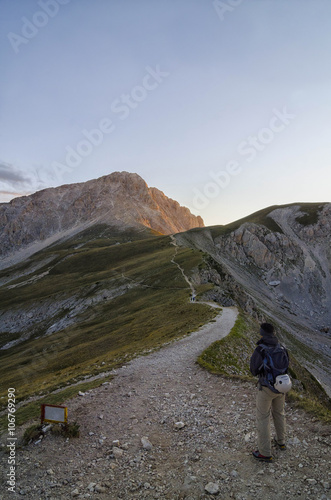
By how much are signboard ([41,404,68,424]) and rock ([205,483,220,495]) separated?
630 cm

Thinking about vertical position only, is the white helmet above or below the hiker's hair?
below

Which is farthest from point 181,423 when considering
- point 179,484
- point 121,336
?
point 121,336

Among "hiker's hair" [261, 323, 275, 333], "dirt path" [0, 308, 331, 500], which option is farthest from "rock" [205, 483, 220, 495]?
"hiker's hair" [261, 323, 275, 333]

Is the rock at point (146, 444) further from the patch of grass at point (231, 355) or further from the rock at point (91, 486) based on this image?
the patch of grass at point (231, 355)

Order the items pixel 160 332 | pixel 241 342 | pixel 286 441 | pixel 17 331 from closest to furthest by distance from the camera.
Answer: pixel 286 441
pixel 241 342
pixel 160 332
pixel 17 331

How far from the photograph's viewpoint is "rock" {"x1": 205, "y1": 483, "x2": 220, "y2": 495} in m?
7.91

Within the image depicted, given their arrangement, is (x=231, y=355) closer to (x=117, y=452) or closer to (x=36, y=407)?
(x=36, y=407)

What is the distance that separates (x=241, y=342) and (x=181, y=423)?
18.1 m

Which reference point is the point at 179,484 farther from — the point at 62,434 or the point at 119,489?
the point at 62,434

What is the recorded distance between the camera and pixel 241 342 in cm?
2869

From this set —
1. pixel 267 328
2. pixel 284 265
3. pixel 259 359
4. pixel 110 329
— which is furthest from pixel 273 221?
pixel 259 359

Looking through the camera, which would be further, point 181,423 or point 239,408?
point 239,408

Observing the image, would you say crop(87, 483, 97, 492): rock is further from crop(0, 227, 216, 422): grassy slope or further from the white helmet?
crop(0, 227, 216, 422): grassy slope

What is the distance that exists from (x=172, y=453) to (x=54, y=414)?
508 cm
